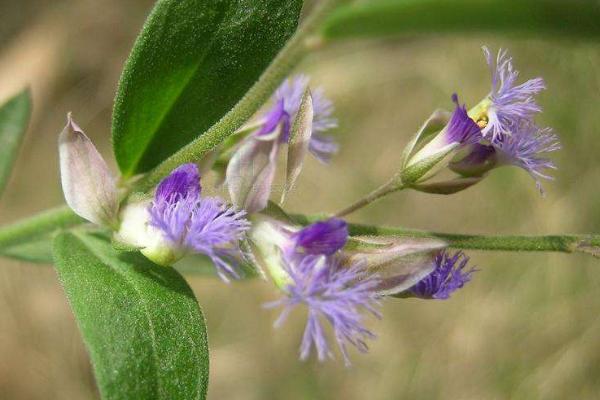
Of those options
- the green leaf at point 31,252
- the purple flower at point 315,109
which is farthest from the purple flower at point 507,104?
the green leaf at point 31,252

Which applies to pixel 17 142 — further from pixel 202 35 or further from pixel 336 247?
pixel 336 247

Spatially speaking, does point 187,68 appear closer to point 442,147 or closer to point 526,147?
→ point 442,147

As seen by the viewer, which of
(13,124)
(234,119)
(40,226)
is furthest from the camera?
(13,124)

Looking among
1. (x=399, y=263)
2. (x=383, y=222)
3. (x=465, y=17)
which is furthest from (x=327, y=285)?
(x=383, y=222)

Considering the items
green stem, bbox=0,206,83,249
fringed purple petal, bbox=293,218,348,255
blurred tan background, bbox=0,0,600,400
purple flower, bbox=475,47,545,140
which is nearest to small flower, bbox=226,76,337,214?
fringed purple petal, bbox=293,218,348,255

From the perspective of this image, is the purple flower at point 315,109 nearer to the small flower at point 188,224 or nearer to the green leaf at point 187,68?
the green leaf at point 187,68
